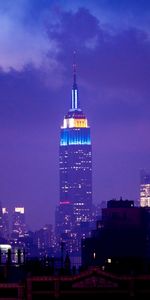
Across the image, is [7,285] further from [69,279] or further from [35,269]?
[35,269]

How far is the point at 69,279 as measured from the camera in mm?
98625

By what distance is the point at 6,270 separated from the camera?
11088cm

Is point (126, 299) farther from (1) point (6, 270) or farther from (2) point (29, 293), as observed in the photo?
(1) point (6, 270)

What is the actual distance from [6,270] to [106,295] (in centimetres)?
1396

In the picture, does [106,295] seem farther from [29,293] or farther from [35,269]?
[35,269]

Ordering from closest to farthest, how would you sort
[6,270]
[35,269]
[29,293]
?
1. [29,293]
2. [6,270]
3. [35,269]

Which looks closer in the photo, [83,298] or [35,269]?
[83,298]

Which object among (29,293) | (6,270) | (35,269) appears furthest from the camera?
(35,269)

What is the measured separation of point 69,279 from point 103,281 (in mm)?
2324

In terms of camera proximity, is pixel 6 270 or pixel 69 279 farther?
pixel 6 270

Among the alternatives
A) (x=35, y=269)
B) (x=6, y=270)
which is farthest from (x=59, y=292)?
(x=35, y=269)

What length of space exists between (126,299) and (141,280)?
160 centimetres

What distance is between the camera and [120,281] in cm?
9862

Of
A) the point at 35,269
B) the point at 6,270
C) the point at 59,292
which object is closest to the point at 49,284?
the point at 59,292
